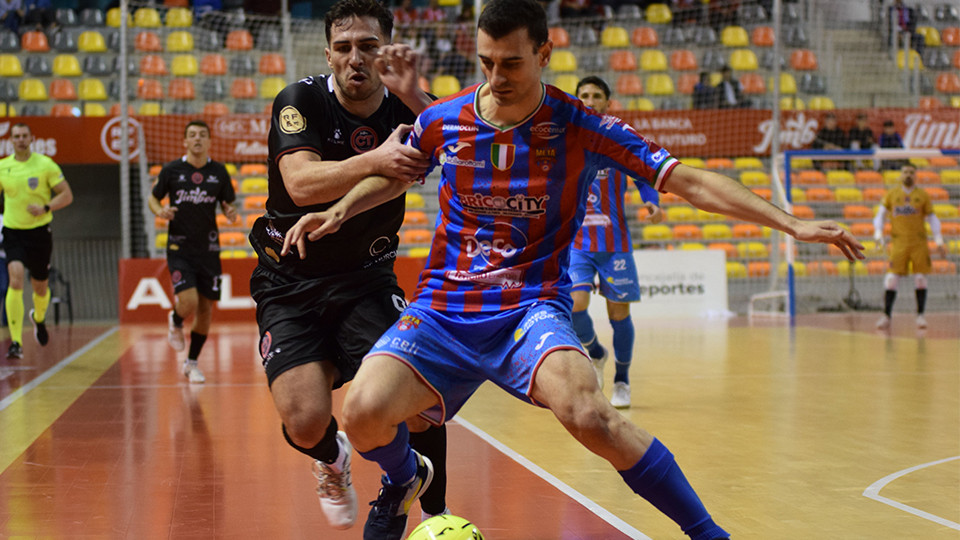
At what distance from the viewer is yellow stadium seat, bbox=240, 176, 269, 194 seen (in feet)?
60.5

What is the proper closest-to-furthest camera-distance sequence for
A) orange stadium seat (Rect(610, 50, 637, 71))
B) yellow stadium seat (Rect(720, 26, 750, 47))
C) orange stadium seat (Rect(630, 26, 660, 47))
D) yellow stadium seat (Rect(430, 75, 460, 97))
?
1. yellow stadium seat (Rect(430, 75, 460, 97))
2. orange stadium seat (Rect(610, 50, 637, 71))
3. orange stadium seat (Rect(630, 26, 660, 47))
4. yellow stadium seat (Rect(720, 26, 750, 47))


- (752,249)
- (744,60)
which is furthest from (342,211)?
(744,60)

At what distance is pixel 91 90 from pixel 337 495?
17052 mm

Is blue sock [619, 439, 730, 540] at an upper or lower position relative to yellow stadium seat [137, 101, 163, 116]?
lower

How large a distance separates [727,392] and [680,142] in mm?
10682

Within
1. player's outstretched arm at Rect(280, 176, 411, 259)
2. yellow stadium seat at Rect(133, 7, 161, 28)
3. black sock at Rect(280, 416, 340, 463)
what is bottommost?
black sock at Rect(280, 416, 340, 463)

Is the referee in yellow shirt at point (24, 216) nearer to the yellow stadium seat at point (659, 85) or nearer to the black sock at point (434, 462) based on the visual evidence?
the black sock at point (434, 462)

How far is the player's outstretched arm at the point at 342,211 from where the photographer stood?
3.45 metres

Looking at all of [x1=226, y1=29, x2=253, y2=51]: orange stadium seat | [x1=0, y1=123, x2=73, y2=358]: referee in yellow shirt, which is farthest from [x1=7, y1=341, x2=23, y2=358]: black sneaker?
[x1=226, y1=29, x2=253, y2=51]: orange stadium seat

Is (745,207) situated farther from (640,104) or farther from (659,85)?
(659,85)

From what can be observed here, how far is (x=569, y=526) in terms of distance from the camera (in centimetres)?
431

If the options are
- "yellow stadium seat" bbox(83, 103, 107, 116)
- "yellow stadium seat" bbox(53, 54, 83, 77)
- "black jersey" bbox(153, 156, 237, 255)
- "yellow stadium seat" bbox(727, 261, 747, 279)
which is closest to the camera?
"black jersey" bbox(153, 156, 237, 255)

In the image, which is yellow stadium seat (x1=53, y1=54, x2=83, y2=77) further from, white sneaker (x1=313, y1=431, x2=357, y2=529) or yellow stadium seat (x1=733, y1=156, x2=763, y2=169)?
white sneaker (x1=313, y1=431, x2=357, y2=529)

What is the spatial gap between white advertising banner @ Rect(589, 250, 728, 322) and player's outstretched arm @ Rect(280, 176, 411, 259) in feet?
41.8
